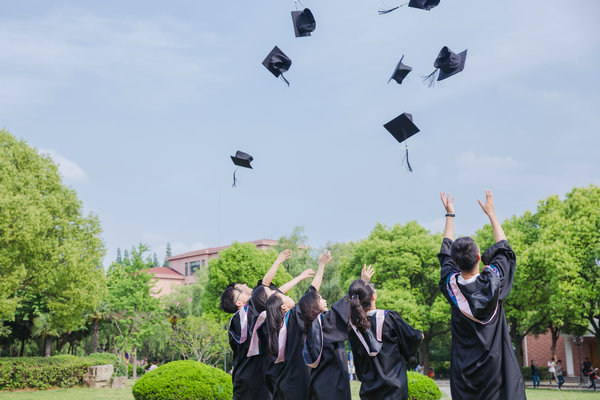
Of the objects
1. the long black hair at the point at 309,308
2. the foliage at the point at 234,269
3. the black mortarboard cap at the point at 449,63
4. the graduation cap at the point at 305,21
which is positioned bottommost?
the long black hair at the point at 309,308

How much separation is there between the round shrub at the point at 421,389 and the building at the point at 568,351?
25697 millimetres

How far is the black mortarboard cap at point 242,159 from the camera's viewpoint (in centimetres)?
953

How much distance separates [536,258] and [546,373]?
14.3 m

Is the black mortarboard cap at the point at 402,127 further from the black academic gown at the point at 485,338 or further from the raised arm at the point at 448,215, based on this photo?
the black academic gown at the point at 485,338

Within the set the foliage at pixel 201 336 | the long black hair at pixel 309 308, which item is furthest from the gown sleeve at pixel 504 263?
the foliage at pixel 201 336

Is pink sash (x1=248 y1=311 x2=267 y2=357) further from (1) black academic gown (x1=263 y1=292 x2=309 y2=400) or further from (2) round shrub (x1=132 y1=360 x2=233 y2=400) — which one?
(2) round shrub (x1=132 y1=360 x2=233 y2=400)

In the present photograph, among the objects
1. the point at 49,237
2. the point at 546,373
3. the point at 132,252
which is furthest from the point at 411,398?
the point at 546,373

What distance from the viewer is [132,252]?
32812mm

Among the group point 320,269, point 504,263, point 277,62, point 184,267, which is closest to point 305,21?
point 277,62

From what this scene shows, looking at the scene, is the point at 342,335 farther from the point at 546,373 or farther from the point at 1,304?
the point at 546,373

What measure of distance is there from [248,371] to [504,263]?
10.5 ft

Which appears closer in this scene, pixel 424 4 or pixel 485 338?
pixel 485 338

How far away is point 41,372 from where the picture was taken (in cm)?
2059

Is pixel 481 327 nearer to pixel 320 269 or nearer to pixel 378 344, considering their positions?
pixel 378 344
